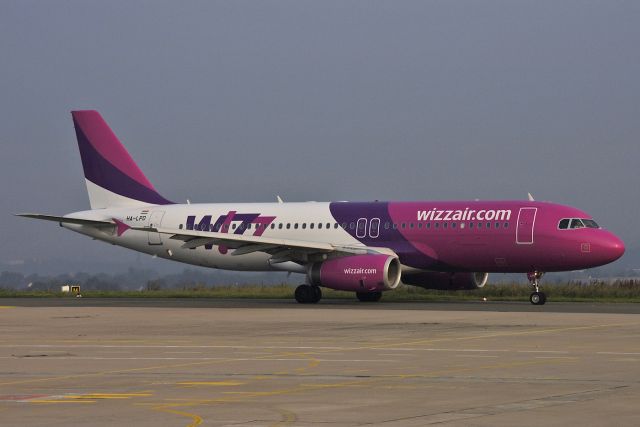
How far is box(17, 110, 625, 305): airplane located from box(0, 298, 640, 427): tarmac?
25.8 feet

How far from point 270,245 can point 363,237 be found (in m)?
3.75

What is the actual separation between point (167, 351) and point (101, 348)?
165 cm

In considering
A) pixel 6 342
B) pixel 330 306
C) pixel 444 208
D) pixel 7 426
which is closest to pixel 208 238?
pixel 330 306

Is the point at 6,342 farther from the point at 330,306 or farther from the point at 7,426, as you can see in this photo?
the point at 330,306

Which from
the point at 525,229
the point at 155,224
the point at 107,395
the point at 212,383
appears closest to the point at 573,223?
the point at 525,229

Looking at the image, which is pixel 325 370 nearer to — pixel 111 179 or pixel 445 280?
pixel 445 280

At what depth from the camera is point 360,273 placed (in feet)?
137

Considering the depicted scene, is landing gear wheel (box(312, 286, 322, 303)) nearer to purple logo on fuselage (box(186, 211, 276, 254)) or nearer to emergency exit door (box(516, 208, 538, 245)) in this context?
purple logo on fuselage (box(186, 211, 276, 254))

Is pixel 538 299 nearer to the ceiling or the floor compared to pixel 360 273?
nearer to the floor

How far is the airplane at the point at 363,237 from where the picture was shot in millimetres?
41625

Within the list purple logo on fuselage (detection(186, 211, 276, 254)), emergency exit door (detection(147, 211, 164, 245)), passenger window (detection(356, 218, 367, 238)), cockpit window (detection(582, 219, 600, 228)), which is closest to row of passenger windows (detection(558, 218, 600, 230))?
cockpit window (detection(582, 219, 600, 228))

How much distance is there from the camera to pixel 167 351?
2239cm

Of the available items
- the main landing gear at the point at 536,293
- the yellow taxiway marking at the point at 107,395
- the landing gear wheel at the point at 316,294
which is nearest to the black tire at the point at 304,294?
the landing gear wheel at the point at 316,294

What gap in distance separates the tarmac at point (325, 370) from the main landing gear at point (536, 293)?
6.96 m
